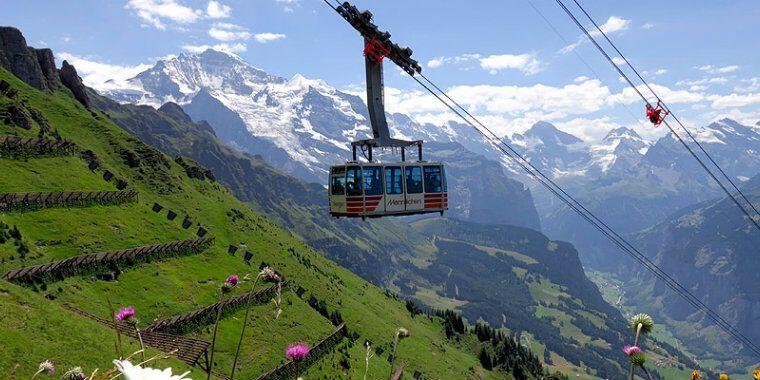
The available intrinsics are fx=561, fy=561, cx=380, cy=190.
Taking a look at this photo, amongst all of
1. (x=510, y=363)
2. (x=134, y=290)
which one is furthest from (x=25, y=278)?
(x=510, y=363)

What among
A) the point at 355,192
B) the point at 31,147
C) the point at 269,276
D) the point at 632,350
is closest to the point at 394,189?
the point at 355,192

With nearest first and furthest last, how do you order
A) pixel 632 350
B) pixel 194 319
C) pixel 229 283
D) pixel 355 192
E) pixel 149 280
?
pixel 632 350 → pixel 229 283 → pixel 355 192 → pixel 194 319 → pixel 149 280

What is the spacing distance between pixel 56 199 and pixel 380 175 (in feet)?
243

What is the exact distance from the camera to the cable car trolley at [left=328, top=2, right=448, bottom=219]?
34.1 meters

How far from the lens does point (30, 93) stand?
16525cm

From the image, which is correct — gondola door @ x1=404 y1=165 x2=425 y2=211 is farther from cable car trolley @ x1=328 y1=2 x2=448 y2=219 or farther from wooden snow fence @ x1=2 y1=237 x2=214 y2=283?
wooden snow fence @ x1=2 y1=237 x2=214 y2=283

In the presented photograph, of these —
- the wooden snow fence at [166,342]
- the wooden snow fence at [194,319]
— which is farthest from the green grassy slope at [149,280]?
the wooden snow fence at [166,342]

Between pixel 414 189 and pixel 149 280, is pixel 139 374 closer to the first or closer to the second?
pixel 414 189

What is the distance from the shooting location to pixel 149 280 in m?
81.9

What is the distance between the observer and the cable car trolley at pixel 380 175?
34094mm

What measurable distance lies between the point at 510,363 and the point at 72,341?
170156mm

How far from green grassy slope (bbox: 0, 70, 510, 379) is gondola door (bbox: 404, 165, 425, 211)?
24326mm

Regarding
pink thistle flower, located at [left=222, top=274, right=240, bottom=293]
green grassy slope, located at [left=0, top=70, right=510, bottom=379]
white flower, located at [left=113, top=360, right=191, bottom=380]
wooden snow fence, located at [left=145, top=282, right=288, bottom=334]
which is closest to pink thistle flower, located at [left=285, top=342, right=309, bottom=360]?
pink thistle flower, located at [left=222, top=274, right=240, bottom=293]

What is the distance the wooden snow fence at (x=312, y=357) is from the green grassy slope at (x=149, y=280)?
1.60 metres
